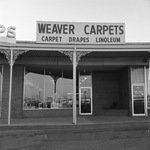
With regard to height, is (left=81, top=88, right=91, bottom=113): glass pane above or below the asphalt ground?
above

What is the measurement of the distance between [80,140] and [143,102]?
878 cm

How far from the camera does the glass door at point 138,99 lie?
604 inches

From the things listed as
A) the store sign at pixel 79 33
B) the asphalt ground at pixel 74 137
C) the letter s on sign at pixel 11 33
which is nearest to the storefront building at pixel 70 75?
the store sign at pixel 79 33

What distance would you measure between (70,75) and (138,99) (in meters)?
5.46

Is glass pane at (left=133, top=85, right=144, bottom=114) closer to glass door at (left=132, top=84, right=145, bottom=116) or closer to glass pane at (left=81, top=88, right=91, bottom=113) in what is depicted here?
glass door at (left=132, top=84, right=145, bottom=116)

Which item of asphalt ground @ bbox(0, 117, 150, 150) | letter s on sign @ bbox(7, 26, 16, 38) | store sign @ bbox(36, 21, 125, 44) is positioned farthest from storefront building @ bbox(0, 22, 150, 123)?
asphalt ground @ bbox(0, 117, 150, 150)

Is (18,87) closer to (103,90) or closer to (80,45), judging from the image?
(80,45)

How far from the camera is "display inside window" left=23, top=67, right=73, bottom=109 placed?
15.5m

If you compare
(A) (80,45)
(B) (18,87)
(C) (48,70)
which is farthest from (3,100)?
(A) (80,45)

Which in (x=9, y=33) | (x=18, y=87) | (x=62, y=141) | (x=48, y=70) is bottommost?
(x=62, y=141)

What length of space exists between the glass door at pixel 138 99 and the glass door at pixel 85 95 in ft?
11.8

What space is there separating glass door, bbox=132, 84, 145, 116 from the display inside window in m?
4.68

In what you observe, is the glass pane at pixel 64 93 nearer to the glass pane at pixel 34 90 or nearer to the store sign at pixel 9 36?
the glass pane at pixel 34 90

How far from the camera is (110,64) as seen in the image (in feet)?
49.5
